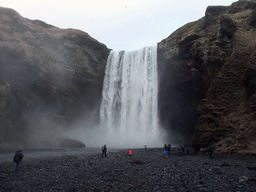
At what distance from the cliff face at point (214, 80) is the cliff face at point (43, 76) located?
1624cm

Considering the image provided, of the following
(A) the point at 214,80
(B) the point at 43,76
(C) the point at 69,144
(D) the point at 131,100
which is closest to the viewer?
(A) the point at 214,80

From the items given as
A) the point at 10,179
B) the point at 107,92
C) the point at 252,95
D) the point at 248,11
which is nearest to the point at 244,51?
the point at 252,95

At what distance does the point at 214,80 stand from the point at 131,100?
2172 centimetres

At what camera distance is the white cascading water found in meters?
39.9

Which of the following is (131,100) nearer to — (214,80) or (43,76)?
(43,76)

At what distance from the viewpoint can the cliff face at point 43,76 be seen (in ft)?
106

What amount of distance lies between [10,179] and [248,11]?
35066 millimetres

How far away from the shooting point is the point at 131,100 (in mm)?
43406

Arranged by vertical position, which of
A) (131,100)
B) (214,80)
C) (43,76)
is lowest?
(214,80)

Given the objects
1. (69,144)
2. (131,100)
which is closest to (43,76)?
(69,144)

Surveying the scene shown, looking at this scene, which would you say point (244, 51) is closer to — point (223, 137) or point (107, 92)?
point (223, 137)

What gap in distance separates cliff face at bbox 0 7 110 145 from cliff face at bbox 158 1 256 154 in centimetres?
1624

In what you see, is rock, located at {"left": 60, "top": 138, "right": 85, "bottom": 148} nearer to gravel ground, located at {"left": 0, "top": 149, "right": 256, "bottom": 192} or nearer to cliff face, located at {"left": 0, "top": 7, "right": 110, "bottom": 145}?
cliff face, located at {"left": 0, "top": 7, "right": 110, "bottom": 145}

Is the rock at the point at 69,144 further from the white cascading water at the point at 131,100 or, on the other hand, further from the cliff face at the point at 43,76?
the white cascading water at the point at 131,100
